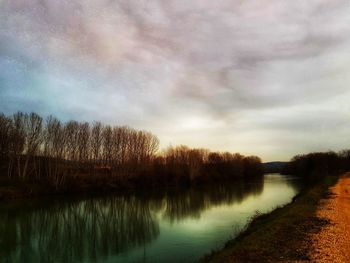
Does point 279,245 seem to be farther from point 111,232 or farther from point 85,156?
point 85,156

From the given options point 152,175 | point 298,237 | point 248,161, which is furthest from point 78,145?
point 248,161

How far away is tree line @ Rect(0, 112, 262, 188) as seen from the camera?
52250 millimetres

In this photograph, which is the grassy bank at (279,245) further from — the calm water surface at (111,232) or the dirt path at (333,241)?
the calm water surface at (111,232)

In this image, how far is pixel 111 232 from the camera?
74.2 feet

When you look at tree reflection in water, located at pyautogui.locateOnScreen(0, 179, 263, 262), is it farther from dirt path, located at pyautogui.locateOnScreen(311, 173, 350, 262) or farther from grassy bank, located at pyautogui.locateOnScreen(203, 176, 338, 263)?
dirt path, located at pyautogui.locateOnScreen(311, 173, 350, 262)

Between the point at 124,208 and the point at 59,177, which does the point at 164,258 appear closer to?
the point at 124,208

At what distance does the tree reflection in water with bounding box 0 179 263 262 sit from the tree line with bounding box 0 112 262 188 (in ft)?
52.2

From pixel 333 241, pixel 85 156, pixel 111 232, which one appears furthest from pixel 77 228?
pixel 85 156

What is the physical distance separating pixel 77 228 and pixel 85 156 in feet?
139

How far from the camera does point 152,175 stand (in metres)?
69.1

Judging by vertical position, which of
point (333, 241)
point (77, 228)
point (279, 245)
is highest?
point (333, 241)

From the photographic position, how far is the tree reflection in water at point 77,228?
56.2 ft

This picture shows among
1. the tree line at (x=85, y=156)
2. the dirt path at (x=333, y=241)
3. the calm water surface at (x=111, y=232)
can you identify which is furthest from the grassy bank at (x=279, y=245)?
the tree line at (x=85, y=156)

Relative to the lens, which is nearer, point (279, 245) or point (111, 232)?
point (279, 245)
